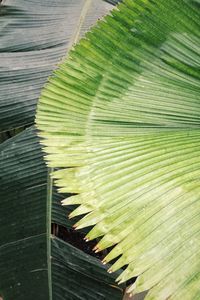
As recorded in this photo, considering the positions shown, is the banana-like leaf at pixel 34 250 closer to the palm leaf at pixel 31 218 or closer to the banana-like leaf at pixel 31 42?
the palm leaf at pixel 31 218

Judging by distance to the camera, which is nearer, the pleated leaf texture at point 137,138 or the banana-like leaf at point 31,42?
the pleated leaf texture at point 137,138

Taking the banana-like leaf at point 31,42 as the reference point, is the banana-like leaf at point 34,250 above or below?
below

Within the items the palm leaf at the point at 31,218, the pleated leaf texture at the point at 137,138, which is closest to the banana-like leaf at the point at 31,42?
the palm leaf at the point at 31,218

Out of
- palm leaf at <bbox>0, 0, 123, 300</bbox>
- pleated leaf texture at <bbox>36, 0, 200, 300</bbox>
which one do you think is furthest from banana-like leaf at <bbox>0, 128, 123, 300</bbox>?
pleated leaf texture at <bbox>36, 0, 200, 300</bbox>

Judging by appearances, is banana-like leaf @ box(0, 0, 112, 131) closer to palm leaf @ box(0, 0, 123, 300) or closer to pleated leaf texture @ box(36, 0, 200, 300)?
palm leaf @ box(0, 0, 123, 300)

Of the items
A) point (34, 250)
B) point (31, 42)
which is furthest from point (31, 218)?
point (31, 42)

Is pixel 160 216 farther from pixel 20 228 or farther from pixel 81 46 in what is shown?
pixel 20 228

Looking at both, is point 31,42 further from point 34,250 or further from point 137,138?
point 137,138
